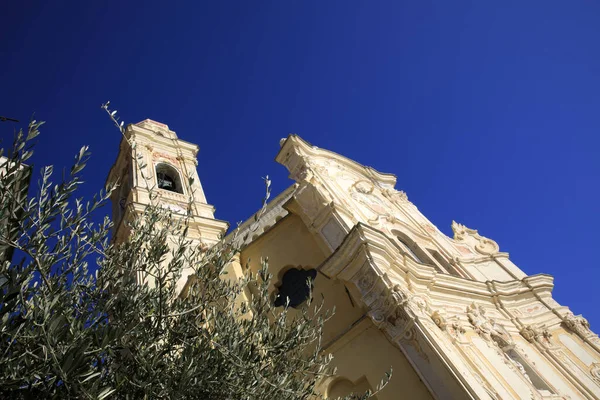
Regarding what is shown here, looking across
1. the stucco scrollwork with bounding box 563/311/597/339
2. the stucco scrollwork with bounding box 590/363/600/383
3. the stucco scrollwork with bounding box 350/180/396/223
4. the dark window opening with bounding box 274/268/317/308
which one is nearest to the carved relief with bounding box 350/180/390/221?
the stucco scrollwork with bounding box 350/180/396/223

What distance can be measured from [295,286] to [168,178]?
9570mm

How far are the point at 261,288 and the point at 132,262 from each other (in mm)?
1712

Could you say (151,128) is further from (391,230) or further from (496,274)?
(496,274)

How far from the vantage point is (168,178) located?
19.4 m

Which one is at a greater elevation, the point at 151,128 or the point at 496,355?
the point at 151,128

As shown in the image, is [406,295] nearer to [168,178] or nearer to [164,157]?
A: [168,178]

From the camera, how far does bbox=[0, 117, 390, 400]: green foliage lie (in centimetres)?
429

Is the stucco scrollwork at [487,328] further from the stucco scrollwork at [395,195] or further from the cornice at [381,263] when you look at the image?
the stucco scrollwork at [395,195]

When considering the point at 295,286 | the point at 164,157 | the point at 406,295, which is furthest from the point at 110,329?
the point at 164,157

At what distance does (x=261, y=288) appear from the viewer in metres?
6.29

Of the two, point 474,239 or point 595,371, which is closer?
point 595,371

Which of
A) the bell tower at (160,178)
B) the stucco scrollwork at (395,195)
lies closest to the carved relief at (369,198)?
the stucco scrollwork at (395,195)

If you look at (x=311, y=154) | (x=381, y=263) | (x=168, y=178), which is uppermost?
(x=168, y=178)

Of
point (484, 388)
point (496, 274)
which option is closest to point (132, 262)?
point (484, 388)
